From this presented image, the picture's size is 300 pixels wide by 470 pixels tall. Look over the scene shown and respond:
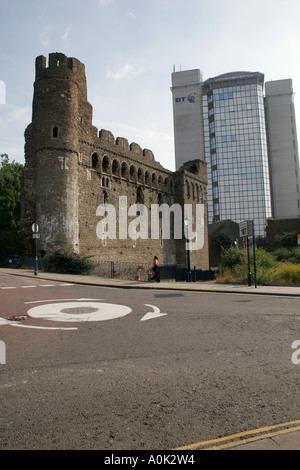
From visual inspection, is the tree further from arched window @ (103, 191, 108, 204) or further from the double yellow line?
the double yellow line

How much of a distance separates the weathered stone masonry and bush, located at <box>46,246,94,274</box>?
1.44 metres

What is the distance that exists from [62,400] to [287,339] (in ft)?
13.5

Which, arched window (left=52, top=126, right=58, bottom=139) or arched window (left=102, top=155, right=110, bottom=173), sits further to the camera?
arched window (left=102, top=155, right=110, bottom=173)

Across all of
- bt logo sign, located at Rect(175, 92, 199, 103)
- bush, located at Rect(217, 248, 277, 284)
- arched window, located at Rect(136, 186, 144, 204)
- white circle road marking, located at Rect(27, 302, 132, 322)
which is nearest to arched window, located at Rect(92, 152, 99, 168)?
arched window, located at Rect(136, 186, 144, 204)

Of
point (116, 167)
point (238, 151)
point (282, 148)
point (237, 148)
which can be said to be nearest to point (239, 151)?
point (238, 151)

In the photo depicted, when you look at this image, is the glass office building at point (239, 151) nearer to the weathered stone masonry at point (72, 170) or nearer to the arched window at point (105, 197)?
the weathered stone masonry at point (72, 170)

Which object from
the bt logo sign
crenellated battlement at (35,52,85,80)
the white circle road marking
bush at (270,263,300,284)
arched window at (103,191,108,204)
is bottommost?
the white circle road marking

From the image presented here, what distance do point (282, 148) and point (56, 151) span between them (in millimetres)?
110376

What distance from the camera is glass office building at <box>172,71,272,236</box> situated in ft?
364

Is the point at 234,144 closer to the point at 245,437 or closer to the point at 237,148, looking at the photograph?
the point at 237,148

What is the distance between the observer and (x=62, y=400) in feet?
11.7

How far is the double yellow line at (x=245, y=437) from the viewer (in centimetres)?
279

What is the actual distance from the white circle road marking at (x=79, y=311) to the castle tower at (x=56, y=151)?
17.2m

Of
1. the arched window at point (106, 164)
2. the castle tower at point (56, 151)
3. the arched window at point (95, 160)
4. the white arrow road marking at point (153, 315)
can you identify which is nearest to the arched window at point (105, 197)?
the arched window at point (106, 164)
